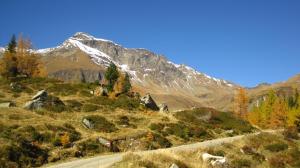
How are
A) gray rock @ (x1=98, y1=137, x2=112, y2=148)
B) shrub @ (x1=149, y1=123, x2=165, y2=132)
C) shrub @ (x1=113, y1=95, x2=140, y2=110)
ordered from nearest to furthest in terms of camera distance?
gray rock @ (x1=98, y1=137, x2=112, y2=148) < shrub @ (x1=149, y1=123, x2=165, y2=132) < shrub @ (x1=113, y1=95, x2=140, y2=110)

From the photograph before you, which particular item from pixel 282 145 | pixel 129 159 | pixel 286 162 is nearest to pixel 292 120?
pixel 282 145

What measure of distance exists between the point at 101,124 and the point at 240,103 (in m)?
65.5

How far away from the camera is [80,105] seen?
51.2 meters

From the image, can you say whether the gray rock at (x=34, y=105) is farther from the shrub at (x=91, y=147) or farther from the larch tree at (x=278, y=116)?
the larch tree at (x=278, y=116)

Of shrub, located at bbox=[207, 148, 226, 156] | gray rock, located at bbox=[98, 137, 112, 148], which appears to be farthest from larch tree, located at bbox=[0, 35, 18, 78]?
shrub, located at bbox=[207, 148, 226, 156]

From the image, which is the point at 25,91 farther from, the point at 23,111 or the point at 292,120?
the point at 292,120

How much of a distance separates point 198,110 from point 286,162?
37.4 metres

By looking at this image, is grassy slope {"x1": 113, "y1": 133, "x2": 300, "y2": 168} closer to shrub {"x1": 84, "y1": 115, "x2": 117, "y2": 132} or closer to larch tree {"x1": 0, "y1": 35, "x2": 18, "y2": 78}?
shrub {"x1": 84, "y1": 115, "x2": 117, "y2": 132}

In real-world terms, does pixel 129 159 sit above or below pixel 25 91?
below

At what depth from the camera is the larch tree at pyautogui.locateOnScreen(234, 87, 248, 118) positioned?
98250 millimetres

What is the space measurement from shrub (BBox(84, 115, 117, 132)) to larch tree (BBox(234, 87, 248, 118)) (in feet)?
203

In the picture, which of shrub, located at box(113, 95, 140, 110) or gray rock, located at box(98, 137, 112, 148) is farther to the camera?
shrub, located at box(113, 95, 140, 110)

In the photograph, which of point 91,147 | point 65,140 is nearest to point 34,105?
point 65,140

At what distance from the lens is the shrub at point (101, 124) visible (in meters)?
39.7
